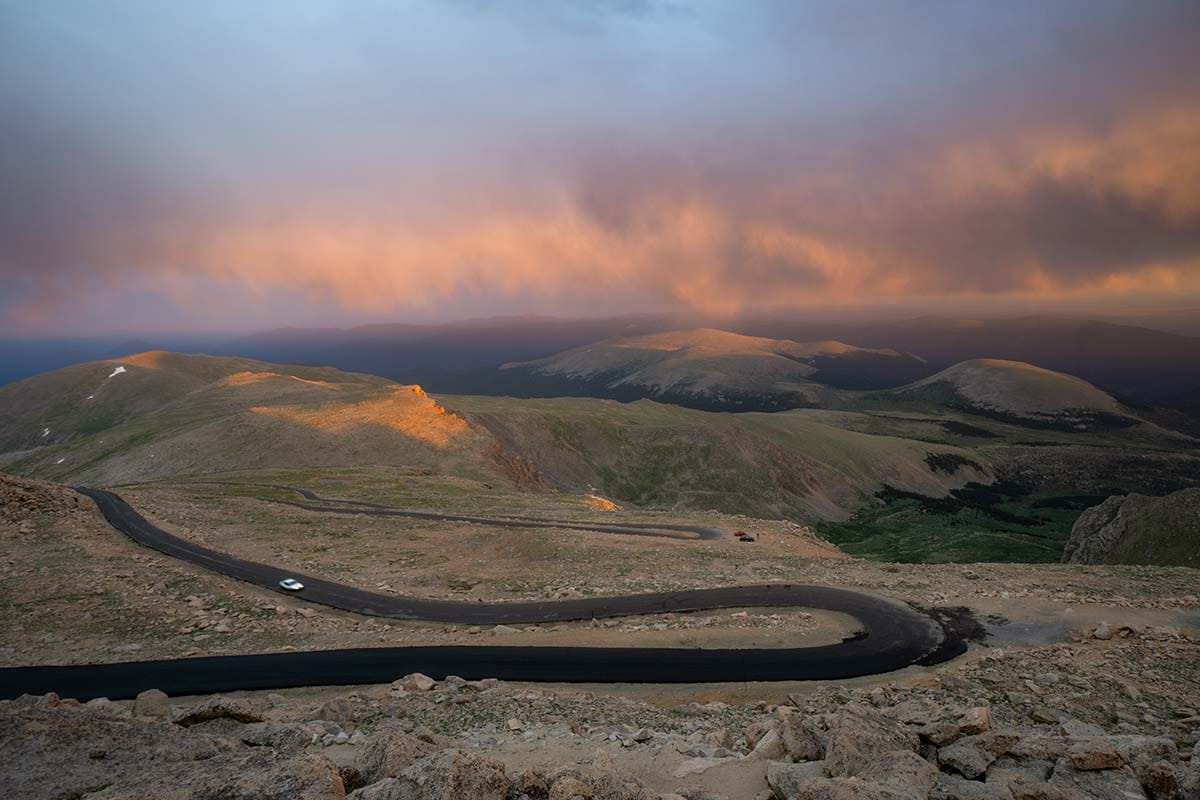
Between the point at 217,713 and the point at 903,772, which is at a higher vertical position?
the point at 903,772

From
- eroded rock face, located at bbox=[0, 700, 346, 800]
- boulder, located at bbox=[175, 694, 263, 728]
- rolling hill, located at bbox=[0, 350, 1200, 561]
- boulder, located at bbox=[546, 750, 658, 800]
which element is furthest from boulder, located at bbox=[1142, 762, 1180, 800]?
rolling hill, located at bbox=[0, 350, 1200, 561]

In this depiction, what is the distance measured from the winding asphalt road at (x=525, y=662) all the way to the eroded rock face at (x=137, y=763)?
40.2 ft

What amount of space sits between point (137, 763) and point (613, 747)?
12.1 metres

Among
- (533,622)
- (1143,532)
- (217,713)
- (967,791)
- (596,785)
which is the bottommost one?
(1143,532)

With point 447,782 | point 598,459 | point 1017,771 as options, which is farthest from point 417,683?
point 598,459

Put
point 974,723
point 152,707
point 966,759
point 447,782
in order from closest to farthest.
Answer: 1. point 447,782
2. point 966,759
3. point 974,723
4. point 152,707

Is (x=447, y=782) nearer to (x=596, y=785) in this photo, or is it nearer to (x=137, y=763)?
(x=596, y=785)

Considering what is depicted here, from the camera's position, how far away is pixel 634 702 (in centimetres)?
2316

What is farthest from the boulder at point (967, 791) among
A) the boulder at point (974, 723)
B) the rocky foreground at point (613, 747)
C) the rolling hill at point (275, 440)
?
the rolling hill at point (275, 440)

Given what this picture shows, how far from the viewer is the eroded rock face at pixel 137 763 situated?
1101 centimetres

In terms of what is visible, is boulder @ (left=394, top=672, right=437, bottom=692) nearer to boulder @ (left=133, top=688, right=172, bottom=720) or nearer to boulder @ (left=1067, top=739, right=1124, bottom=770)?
boulder @ (left=133, top=688, right=172, bottom=720)

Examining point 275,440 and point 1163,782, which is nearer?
point 1163,782

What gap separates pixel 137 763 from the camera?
13141 mm

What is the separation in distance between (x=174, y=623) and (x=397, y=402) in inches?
3696
